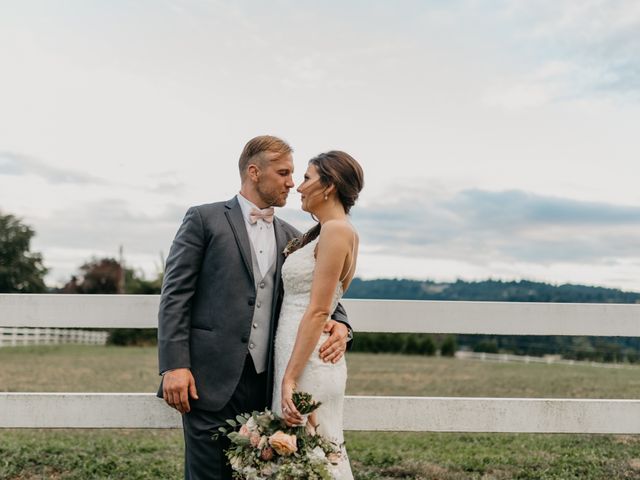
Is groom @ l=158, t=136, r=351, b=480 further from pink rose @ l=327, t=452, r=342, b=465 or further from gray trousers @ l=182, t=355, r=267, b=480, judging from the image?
pink rose @ l=327, t=452, r=342, b=465

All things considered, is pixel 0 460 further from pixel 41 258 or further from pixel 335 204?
pixel 41 258

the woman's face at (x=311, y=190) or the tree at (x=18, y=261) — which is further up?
the tree at (x=18, y=261)

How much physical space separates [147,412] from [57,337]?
40212 millimetres

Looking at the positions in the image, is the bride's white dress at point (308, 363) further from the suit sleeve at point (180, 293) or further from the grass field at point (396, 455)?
the grass field at point (396, 455)

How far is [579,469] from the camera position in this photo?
581 centimetres

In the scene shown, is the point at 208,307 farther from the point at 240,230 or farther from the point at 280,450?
the point at 280,450

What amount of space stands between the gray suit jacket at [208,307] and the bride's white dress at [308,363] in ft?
0.37

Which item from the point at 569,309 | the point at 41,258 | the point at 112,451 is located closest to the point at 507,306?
the point at 569,309

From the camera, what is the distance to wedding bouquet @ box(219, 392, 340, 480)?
333 cm

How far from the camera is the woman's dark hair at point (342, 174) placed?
3.71m

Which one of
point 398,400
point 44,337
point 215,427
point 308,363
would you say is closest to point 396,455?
point 398,400

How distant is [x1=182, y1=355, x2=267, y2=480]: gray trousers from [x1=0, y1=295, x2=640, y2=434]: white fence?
0.96 metres

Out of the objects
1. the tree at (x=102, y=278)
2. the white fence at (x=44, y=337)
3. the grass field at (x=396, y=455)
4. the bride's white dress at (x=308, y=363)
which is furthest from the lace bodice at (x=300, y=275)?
the tree at (x=102, y=278)

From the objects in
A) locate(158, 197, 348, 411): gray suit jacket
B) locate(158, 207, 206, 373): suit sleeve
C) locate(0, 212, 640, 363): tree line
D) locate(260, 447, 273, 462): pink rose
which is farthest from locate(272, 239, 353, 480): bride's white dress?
locate(0, 212, 640, 363): tree line
